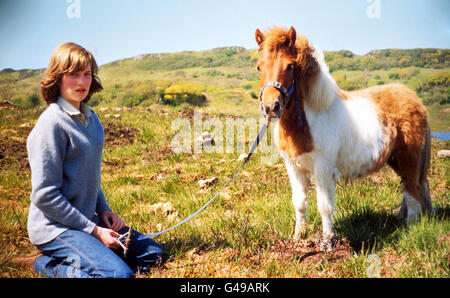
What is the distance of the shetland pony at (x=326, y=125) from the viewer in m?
2.46

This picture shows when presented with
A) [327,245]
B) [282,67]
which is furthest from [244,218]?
[282,67]

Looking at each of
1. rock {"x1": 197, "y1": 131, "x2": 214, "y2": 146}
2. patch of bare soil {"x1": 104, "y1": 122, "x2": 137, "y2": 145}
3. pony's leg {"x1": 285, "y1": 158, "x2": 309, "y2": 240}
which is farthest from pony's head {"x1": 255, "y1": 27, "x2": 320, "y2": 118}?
patch of bare soil {"x1": 104, "y1": 122, "x2": 137, "y2": 145}

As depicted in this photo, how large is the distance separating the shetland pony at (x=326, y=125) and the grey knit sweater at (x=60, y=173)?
152 centimetres

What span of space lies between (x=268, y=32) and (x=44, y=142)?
2099 millimetres

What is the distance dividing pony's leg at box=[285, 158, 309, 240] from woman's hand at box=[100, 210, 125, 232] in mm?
1755

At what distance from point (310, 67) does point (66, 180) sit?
2310mm

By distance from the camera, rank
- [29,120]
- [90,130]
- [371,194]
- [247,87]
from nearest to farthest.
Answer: [90,130], [371,194], [29,120], [247,87]

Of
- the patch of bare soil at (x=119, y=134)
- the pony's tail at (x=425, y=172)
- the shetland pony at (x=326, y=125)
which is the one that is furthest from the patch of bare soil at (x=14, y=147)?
the pony's tail at (x=425, y=172)

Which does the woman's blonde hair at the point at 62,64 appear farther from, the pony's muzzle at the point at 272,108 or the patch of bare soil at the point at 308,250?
the patch of bare soil at the point at 308,250

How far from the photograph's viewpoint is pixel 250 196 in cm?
433

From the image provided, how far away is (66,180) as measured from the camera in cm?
218
